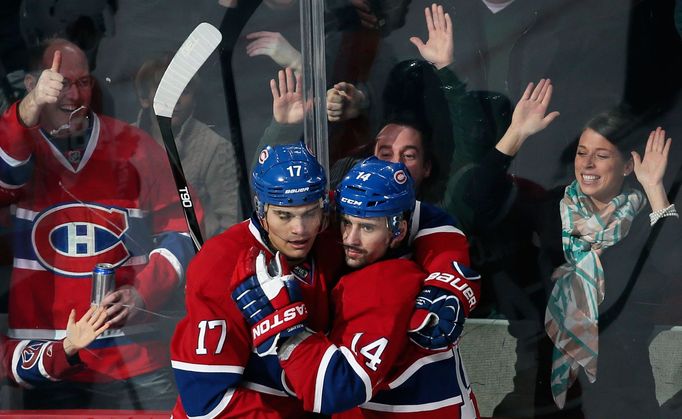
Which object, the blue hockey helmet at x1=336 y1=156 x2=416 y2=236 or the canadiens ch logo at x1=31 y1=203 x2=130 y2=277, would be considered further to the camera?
the canadiens ch logo at x1=31 y1=203 x2=130 y2=277

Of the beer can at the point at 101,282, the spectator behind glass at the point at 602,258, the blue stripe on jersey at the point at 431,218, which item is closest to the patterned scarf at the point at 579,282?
the spectator behind glass at the point at 602,258

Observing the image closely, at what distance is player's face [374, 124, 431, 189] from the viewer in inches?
129

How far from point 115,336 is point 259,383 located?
1128 millimetres

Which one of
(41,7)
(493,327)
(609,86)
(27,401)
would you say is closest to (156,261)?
(27,401)

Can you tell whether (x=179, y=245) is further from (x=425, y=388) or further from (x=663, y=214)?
(x=663, y=214)

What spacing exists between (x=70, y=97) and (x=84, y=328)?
81 centimetres

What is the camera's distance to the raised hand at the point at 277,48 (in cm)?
324

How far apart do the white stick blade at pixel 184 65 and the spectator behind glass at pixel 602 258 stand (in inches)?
40.1

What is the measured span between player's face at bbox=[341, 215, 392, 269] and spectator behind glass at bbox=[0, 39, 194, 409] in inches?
41.0

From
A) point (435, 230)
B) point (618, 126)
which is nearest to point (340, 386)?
point (435, 230)

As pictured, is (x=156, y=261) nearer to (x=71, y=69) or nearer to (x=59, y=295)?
(x=59, y=295)

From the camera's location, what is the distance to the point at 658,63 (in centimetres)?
305

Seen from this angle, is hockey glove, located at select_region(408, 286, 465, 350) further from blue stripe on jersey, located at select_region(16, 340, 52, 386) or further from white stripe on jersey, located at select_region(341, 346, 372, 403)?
blue stripe on jersey, located at select_region(16, 340, 52, 386)

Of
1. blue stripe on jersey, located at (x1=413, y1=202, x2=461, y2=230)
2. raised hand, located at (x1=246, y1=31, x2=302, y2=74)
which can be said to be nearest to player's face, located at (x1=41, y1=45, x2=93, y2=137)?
raised hand, located at (x1=246, y1=31, x2=302, y2=74)
